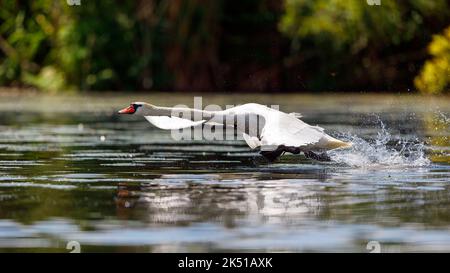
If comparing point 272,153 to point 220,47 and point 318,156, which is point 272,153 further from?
point 220,47

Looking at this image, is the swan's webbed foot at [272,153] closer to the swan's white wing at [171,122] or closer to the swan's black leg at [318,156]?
the swan's black leg at [318,156]

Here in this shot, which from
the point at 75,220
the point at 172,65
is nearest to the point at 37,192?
the point at 75,220

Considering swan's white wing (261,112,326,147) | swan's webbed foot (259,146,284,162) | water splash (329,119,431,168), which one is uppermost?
swan's white wing (261,112,326,147)

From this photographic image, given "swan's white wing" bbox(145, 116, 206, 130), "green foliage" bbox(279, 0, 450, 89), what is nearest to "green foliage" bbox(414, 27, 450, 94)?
"green foliage" bbox(279, 0, 450, 89)

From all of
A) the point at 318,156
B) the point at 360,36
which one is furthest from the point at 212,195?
the point at 360,36

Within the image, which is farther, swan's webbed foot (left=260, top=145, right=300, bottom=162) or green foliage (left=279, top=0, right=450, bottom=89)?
green foliage (left=279, top=0, right=450, bottom=89)

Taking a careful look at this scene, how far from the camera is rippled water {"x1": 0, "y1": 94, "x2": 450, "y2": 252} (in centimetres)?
1192

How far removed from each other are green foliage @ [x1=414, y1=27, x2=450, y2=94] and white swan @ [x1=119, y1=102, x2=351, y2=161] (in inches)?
1130

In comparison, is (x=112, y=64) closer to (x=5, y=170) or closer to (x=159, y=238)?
(x=5, y=170)

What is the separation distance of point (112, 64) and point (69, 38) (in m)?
1.96

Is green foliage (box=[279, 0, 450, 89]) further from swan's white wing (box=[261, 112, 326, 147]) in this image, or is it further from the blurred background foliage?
swan's white wing (box=[261, 112, 326, 147])

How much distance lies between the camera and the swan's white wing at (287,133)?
1762 centimetres

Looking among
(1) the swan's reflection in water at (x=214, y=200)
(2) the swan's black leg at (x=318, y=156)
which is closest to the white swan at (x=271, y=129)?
(2) the swan's black leg at (x=318, y=156)

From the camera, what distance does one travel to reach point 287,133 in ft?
58.3
